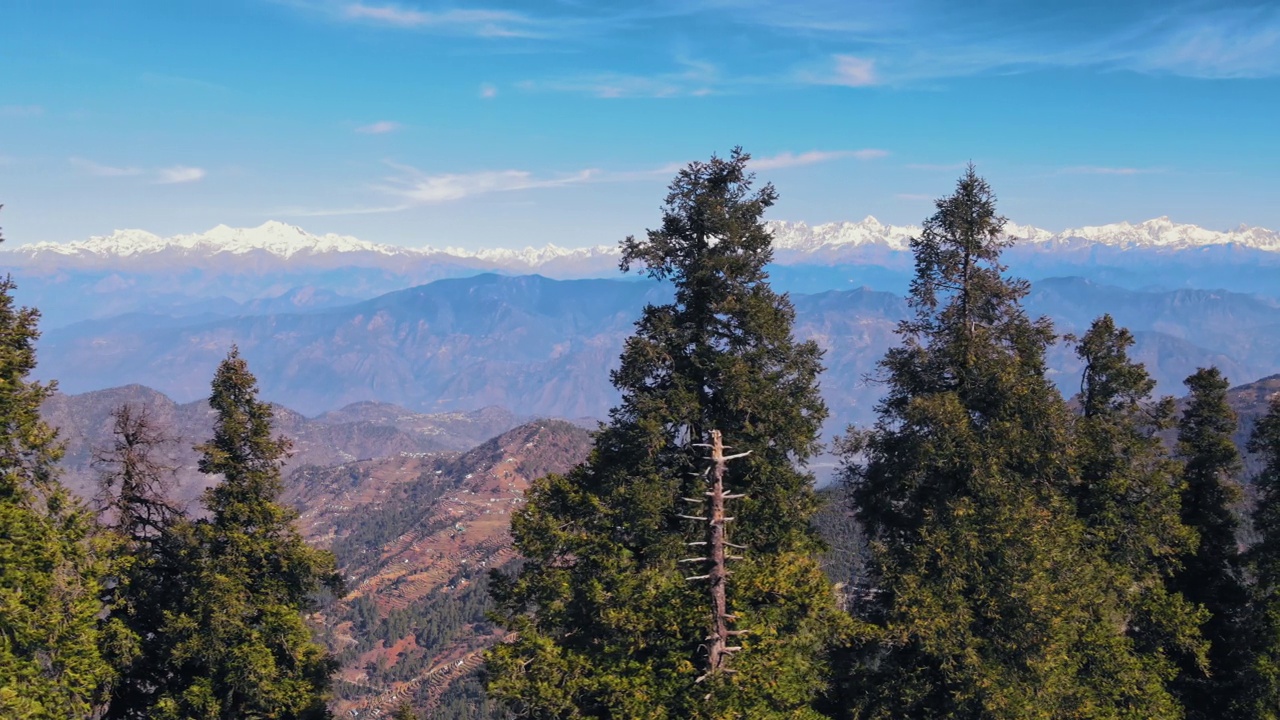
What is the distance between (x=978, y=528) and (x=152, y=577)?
88.0 ft

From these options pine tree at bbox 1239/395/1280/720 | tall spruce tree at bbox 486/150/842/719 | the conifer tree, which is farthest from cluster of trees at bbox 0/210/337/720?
pine tree at bbox 1239/395/1280/720

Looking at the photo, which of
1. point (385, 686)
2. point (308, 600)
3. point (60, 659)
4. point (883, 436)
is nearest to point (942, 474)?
point (883, 436)

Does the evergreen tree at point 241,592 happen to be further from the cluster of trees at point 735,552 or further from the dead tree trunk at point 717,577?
the dead tree trunk at point 717,577

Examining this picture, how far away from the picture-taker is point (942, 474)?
2506 centimetres

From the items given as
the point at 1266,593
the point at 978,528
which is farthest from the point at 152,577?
the point at 1266,593

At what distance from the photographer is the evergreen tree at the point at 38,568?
21922 mm

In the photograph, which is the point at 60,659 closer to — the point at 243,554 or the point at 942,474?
the point at 243,554

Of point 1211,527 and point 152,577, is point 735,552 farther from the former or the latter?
point 1211,527

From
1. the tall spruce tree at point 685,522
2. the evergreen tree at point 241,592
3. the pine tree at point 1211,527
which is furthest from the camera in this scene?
the pine tree at point 1211,527

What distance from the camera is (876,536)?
28828 mm

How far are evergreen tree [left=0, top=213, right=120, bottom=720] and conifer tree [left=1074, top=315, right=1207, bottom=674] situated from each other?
32156 mm

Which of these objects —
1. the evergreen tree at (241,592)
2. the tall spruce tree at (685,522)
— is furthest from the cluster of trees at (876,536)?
the evergreen tree at (241,592)

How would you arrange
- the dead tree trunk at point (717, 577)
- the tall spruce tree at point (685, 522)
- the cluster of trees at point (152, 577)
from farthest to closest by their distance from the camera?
1. the cluster of trees at point (152, 577)
2. the tall spruce tree at point (685, 522)
3. the dead tree trunk at point (717, 577)

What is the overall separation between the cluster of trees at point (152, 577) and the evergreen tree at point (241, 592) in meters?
0.05
